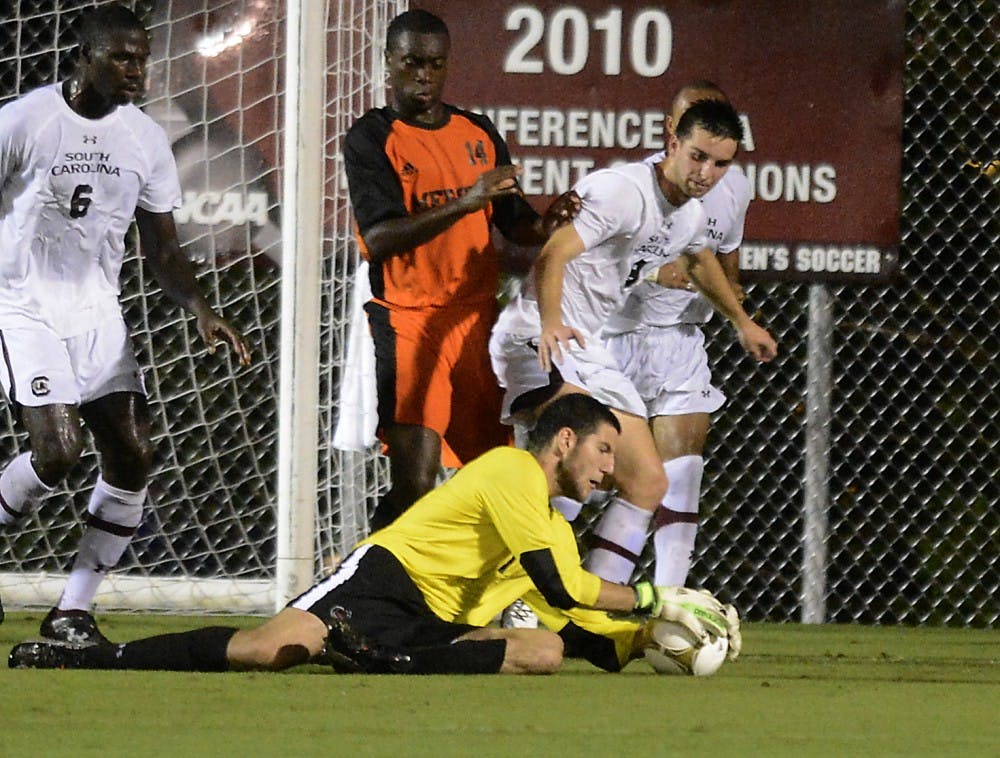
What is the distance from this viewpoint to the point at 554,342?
242 inches

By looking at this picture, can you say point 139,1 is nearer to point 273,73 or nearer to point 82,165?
point 273,73

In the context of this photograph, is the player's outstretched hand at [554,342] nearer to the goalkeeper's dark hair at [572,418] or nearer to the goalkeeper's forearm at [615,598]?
the goalkeeper's dark hair at [572,418]

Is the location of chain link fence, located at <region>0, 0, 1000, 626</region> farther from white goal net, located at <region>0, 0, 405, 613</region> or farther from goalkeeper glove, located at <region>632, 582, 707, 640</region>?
goalkeeper glove, located at <region>632, 582, 707, 640</region>

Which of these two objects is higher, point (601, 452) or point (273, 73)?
point (273, 73)

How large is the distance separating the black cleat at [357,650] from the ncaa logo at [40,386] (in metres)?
1.35

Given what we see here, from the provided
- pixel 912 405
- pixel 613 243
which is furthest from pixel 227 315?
pixel 912 405

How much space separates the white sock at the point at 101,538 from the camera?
650cm

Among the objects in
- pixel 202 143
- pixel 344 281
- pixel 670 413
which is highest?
pixel 202 143

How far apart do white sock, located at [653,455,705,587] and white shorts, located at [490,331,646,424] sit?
2.56 ft

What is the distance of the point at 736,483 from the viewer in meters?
9.18

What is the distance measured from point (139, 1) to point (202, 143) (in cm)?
96

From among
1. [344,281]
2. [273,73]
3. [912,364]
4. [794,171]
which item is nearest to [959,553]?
[912,364]

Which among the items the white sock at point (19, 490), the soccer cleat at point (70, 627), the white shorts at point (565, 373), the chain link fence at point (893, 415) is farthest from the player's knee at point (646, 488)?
the chain link fence at point (893, 415)

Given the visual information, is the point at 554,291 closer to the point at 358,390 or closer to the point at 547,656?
the point at 547,656
